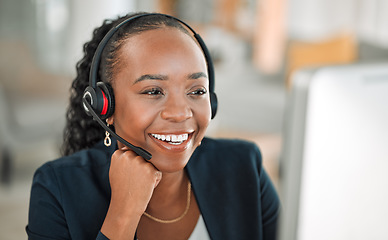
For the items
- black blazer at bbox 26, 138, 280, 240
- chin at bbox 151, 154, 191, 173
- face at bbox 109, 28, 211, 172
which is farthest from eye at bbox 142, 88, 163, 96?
black blazer at bbox 26, 138, 280, 240

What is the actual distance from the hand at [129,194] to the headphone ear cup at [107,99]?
0.30 ft

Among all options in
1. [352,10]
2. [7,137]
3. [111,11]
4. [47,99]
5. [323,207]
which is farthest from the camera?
[352,10]

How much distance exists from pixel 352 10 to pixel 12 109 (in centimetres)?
320

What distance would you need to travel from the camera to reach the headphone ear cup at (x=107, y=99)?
38.0 inches

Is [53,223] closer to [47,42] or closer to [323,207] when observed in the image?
[323,207]

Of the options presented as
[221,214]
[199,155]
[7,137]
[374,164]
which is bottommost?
[7,137]

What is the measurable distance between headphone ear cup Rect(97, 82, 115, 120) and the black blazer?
0.16m

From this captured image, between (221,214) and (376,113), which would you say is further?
(221,214)

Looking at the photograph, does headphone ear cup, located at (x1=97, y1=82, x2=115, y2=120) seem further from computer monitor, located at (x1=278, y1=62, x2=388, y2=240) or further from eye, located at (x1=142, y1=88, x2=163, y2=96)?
computer monitor, located at (x1=278, y1=62, x2=388, y2=240)

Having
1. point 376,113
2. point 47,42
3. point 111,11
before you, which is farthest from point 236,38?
point 376,113

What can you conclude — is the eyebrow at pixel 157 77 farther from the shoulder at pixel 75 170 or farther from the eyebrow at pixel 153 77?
the shoulder at pixel 75 170

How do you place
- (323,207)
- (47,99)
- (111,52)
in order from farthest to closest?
(47,99) → (111,52) → (323,207)

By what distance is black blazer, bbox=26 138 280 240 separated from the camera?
1032mm

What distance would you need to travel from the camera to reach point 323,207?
65 cm
